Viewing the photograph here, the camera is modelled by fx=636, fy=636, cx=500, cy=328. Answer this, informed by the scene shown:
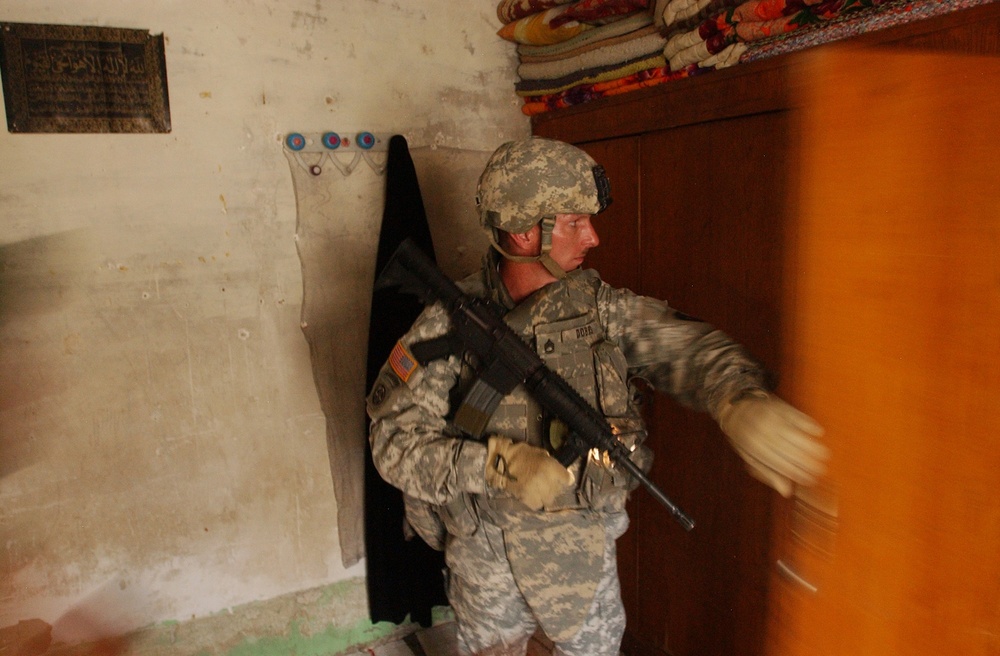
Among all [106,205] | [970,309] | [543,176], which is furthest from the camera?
[106,205]

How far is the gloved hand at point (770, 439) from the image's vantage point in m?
1.08

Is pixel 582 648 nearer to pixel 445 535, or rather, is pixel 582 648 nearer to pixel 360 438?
pixel 445 535

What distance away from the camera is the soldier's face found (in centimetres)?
151

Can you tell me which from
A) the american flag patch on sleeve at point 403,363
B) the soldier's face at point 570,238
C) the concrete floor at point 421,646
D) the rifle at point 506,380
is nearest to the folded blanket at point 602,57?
the soldier's face at point 570,238

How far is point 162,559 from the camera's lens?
202cm

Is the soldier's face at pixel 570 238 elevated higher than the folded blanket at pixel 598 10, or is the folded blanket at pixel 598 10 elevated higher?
the folded blanket at pixel 598 10

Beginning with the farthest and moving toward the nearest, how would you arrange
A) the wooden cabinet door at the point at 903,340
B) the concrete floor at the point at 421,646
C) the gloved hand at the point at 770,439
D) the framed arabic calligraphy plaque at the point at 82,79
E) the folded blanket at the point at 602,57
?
the concrete floor at the point at 421,646
the folded blanket at the point at 602,57
the framed arabic calligraphy plaque at the point at 82,79
the gloved hand at the point at 770,439
the wooden cabinet door at the point at 903,340

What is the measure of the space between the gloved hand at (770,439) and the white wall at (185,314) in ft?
4.81

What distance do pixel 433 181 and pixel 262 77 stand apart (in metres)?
0.65

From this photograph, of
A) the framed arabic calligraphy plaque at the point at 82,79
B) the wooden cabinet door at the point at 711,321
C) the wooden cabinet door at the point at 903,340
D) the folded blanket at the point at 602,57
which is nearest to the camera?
the wooden cabinet door at the point at 903,340

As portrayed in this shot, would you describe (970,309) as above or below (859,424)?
above

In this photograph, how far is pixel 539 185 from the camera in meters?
1.46

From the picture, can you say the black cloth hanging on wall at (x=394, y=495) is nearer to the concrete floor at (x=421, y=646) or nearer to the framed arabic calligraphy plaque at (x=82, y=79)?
the concrete floor at (x=421, y=646)

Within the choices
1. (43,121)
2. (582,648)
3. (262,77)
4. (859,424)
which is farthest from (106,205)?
(859,424)
